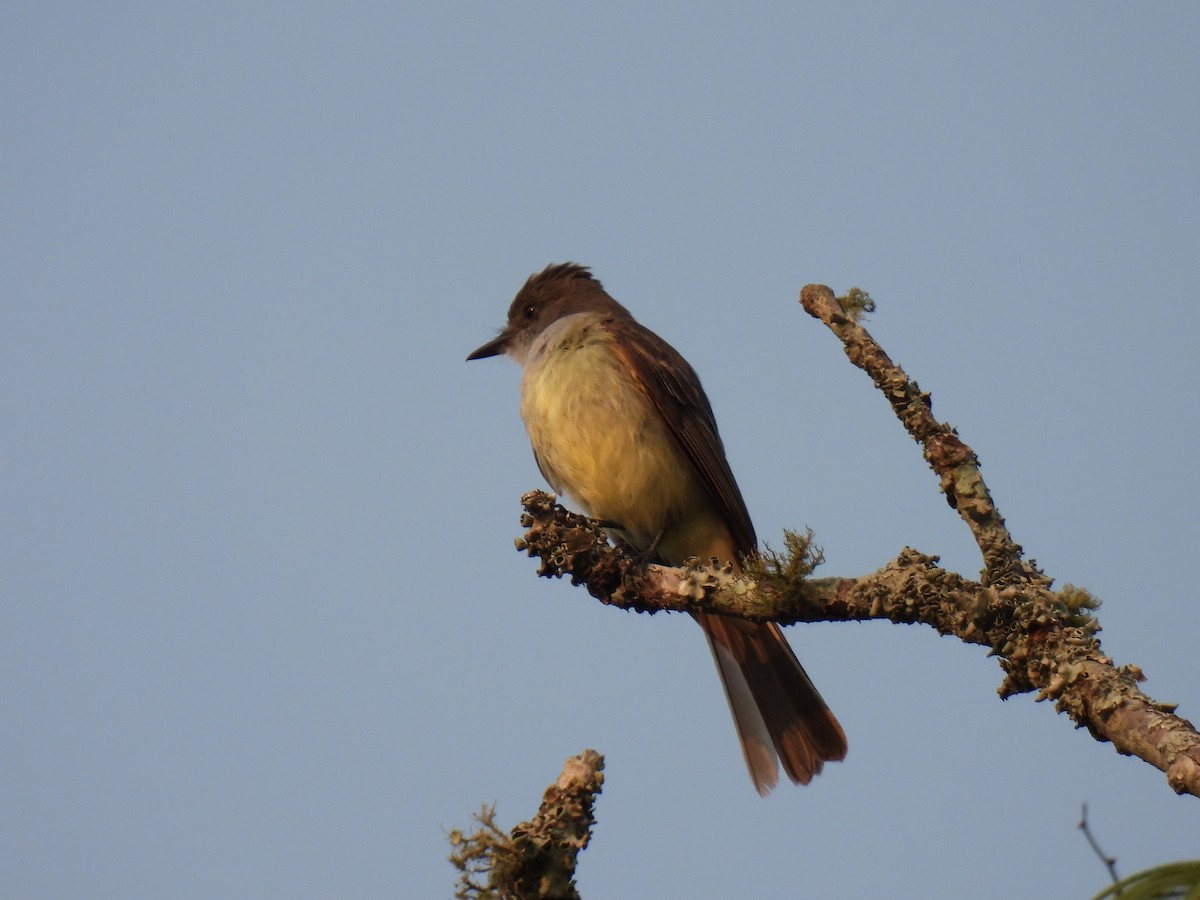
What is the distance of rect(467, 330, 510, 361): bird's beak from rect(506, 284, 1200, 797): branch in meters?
3.80

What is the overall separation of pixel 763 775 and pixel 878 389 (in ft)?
7.73

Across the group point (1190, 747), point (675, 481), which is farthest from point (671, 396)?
point (1190, 747)

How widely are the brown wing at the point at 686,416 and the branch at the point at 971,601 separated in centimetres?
199

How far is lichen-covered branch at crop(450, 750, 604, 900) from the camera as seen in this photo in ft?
9.64

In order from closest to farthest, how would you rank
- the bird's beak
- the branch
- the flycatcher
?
the branch < the flycatcher < the bird's beak

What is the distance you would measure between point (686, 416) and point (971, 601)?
3.23 meters

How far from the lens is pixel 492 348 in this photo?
312 inches

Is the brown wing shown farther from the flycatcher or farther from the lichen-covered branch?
the lichen-covered branch

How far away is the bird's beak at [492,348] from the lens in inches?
311

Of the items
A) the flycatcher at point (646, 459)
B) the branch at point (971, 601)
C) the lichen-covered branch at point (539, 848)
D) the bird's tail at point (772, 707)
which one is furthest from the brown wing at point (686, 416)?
the lichen-covered branch at point (539, 848)

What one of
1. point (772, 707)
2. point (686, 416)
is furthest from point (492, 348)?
point (772, 707)

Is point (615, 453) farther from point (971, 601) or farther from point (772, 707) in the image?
point (971, 601)

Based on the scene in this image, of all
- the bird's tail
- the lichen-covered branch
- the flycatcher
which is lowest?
the lichen-covered branch

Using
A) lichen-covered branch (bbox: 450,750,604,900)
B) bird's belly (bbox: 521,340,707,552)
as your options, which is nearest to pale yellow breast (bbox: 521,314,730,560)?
bird's belly (bbox: 521,340,707,552)
